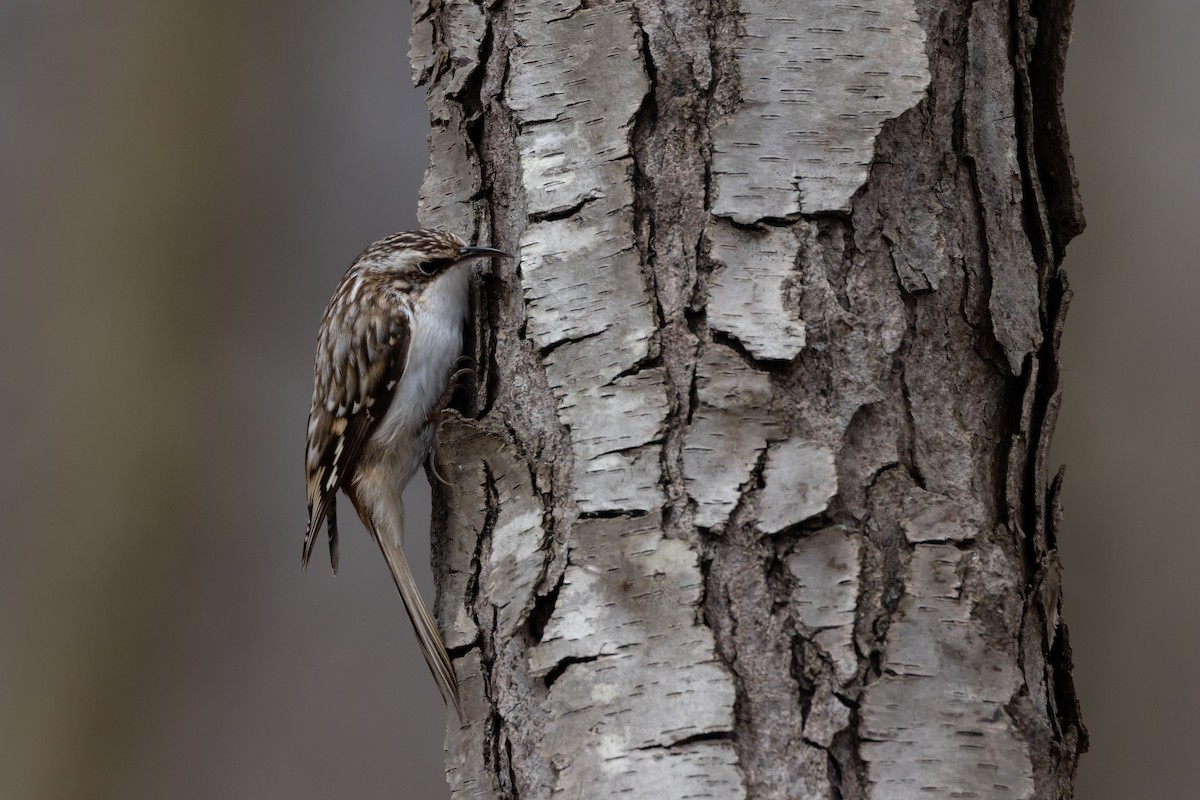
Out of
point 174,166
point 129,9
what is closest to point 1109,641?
point 174,166

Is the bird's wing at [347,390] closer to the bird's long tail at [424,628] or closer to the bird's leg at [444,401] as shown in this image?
the bird's long tail at [424,628]

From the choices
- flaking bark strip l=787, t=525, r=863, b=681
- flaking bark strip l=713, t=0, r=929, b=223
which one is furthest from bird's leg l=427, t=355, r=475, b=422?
flaking bark strip l=787, t=525, r=863, b=681

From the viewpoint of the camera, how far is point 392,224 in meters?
4.54

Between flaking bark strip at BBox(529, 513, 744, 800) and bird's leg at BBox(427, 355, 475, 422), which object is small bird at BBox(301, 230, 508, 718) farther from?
flaking bark strip at BBox(529, 513, 744, 800)

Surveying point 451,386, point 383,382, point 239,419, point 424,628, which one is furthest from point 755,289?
point 239,419

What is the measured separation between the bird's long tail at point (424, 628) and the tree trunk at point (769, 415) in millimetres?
58

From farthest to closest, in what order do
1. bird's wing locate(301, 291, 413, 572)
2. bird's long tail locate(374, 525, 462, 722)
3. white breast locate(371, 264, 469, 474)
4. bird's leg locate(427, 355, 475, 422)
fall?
bird's wing locate(301, 291, 413, 572)
white breast locate(371, 264, 469, 474)
bird's leg locate(427, 355, 475, 422)
bird's long tail locate(374, 525, 462, 722)

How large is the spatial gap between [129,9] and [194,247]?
1.02 metres

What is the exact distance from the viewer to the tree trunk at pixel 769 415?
144cm

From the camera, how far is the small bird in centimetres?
227

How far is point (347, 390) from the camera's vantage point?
2.59 meters

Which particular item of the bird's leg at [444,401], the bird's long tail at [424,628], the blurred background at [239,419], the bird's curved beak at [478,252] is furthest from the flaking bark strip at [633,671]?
the blurred background at [239,419]

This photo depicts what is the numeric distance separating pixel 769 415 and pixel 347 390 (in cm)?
133

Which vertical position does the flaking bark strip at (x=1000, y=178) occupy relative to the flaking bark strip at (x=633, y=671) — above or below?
above
